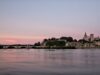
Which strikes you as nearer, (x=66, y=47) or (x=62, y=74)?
(x=62, y=74)

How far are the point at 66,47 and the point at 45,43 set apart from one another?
18.0 m

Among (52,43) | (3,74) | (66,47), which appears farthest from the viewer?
(66,47)

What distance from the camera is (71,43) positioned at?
198875 mm

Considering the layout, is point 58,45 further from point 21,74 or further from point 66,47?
point 21,74

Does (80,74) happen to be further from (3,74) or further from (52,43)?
(52,43)

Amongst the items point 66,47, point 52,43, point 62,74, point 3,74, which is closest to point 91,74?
point 62,74

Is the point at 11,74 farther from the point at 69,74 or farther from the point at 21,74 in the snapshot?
the point at 69,74

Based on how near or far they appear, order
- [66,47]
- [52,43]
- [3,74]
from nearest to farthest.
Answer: [3,74]
[52,43]
[66,47]

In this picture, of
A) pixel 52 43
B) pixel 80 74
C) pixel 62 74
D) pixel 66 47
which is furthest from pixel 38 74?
pixel 66 47

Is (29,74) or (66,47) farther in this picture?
(66,47)

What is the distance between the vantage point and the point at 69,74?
22938 mm

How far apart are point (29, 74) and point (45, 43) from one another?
531 ft

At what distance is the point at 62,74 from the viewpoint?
75.6ft

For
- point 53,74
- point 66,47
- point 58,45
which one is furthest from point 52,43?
point 53,74
